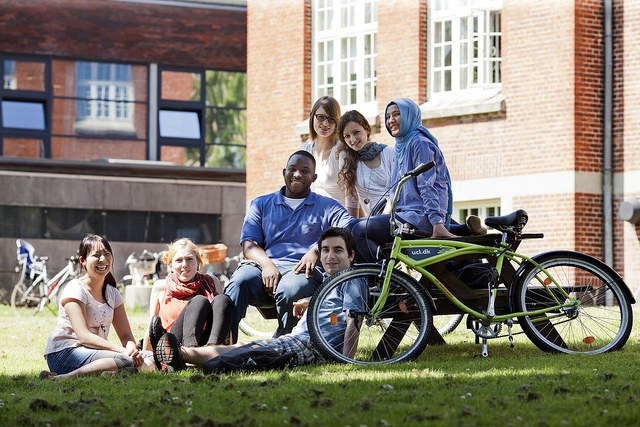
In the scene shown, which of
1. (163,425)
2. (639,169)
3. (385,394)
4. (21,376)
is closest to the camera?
(163,425)

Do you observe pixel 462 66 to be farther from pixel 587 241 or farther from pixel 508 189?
pixel 587 241

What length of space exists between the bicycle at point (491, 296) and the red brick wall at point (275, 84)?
13663 millimetres

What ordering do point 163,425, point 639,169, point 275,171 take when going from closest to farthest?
point 163,425 < point 639,169 < point 275,171

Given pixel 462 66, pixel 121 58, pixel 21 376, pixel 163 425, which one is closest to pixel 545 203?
pixel 462 66

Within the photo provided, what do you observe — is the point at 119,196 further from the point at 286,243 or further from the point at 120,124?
the point at 286,243

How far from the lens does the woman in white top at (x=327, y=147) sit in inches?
405

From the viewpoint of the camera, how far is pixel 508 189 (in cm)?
1984

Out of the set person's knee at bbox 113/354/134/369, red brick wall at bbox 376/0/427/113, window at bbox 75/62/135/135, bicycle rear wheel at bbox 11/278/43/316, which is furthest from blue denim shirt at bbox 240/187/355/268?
window at bbox 75/62/135/135

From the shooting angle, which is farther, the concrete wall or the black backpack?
the concrete wall

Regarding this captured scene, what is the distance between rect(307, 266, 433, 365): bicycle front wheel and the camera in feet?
28.7

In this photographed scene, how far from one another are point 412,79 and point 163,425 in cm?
1524

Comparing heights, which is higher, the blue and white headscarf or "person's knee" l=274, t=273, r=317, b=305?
the blue and white headscarf

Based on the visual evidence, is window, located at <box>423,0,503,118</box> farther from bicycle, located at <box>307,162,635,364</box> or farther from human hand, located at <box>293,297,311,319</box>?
human hand, located at <box>293,297,311,319</box>

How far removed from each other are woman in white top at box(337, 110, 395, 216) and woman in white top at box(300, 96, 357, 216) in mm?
137
